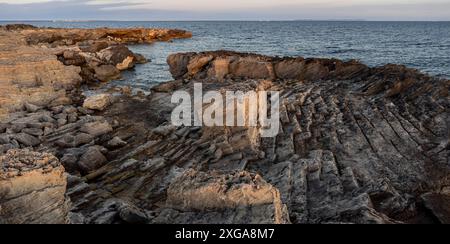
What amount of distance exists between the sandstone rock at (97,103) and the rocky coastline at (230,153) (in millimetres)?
67

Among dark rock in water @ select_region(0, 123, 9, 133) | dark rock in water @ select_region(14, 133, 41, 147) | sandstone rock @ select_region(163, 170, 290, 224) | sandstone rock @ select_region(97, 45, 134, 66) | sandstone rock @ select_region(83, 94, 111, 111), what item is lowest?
dark rock in water @ select_region(14, 133, 41, 147)

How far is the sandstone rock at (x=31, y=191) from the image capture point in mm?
7391

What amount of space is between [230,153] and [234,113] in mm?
1467

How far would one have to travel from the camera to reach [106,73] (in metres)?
32.1

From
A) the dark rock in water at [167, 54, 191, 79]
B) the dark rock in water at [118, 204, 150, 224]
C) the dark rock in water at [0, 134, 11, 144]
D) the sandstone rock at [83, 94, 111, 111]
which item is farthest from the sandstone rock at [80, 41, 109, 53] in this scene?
the dark rock in water at [118, 204, 150, 224]

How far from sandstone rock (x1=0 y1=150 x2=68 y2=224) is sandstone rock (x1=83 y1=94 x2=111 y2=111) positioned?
12350 millimetres

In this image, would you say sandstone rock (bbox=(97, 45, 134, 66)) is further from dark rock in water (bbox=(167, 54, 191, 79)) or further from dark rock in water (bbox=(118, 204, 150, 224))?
dark rock in water (bbox=(118, 204, 150, 224))

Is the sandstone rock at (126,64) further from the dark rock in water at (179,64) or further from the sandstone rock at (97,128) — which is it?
the sandstone rock at (97,128)

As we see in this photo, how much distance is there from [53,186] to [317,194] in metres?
6.43

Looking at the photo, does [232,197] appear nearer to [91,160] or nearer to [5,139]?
[91,160]

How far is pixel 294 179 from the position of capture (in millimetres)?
11562

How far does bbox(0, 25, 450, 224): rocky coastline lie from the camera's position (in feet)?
25.5

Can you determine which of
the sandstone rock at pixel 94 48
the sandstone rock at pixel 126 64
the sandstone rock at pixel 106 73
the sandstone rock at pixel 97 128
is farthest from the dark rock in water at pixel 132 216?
the sandstone rock at pixel 94 48
